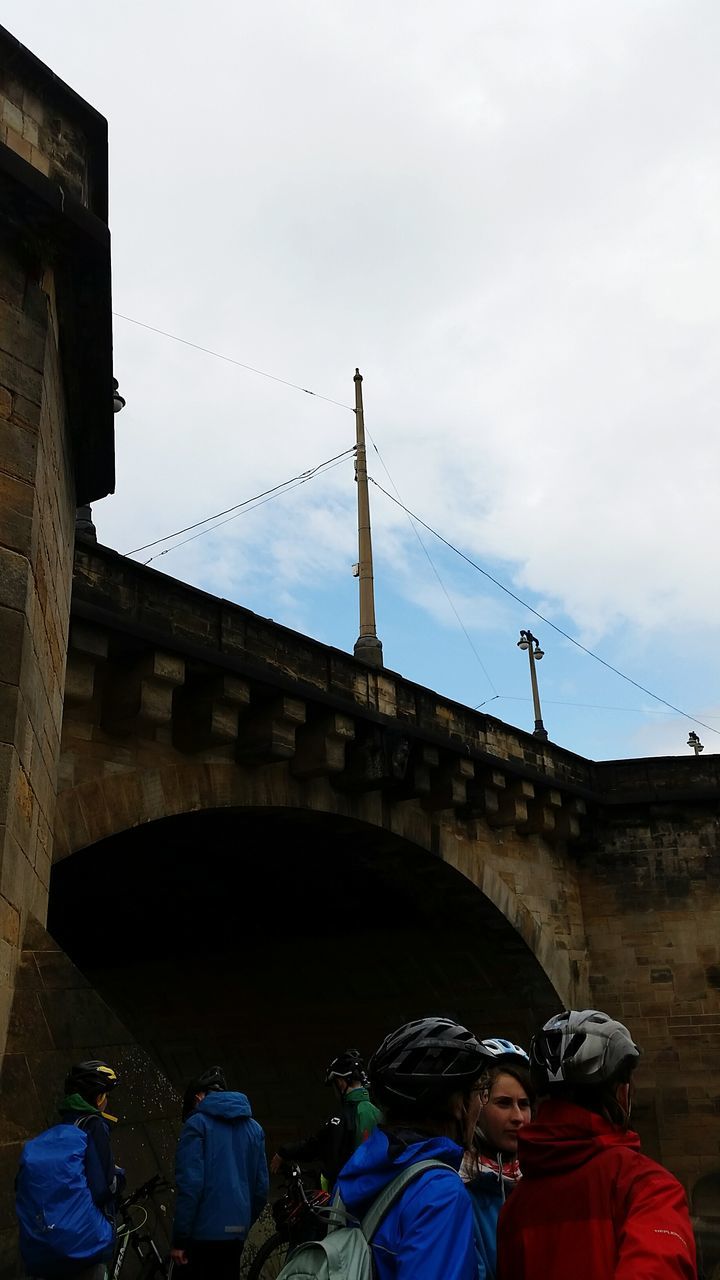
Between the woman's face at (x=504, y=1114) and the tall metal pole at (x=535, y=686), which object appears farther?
the tall metal pole at (x=535, y=686)

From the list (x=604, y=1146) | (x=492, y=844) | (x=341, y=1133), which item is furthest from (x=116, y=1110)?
(x=492, y=844)

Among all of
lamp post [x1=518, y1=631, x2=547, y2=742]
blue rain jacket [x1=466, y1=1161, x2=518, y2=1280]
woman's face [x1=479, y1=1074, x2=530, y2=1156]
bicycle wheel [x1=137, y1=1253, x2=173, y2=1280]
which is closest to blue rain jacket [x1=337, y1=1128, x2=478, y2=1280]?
blue rain jacket [x1=466, y1=1161, x2=518, y2=1280]

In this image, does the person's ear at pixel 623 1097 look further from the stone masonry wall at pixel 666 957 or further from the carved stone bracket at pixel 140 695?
the stone masonry wall at pixel 666 957

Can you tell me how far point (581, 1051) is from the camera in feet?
6.99

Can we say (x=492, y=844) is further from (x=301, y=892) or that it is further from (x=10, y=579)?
(x=10, y=579)

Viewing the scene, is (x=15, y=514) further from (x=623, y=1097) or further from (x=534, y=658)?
(x=534, y=658)

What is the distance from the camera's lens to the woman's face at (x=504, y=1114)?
2.93m

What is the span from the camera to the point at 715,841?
15.7 m

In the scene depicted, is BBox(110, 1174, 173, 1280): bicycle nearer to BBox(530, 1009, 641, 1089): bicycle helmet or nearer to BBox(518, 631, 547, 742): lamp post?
BBox(530, 1009, 641, 1089): bicycle helmet

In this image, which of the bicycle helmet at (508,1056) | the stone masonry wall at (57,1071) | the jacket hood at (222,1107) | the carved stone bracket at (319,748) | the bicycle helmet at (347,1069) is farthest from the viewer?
the carved stone bracket at (319,748)

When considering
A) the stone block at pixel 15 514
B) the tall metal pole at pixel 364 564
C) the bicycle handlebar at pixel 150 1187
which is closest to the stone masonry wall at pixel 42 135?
the stone block at pixel 15 514

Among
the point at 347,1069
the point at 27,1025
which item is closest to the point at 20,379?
the point at 27,1025

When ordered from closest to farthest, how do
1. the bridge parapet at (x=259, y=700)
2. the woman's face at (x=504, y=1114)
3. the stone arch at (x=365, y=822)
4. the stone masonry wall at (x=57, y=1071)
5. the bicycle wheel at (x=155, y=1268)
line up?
the woman's face at (x=504, y=1114) → the stone masonry wall at (x=57, y=1071) → the bicycle wheel at (x=155, y=1268) → the stone arch at (x=365, y=822) → the bridge parapet at (x=259, y=700)

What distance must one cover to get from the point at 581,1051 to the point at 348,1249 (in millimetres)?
580
